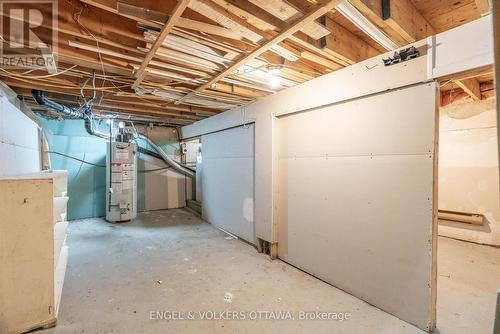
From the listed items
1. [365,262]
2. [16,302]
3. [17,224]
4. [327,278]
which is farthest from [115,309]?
[365,262]

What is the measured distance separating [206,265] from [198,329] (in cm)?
107

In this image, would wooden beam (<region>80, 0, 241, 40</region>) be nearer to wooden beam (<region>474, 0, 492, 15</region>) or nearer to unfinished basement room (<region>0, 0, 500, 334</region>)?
unfinished basement room (<region>0, 0, 500, 334</region>)

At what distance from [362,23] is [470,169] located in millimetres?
3422

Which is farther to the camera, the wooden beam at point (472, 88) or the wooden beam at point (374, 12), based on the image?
the wooden beam at point (472, 88)

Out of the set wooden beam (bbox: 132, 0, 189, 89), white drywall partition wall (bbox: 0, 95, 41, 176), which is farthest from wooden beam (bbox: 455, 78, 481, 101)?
white drywall partition wall (bbox: 0, 95, 41, 176)


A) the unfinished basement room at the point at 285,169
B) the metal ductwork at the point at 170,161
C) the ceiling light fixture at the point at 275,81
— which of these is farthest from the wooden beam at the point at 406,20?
the metal ductwork at the point at 170,161

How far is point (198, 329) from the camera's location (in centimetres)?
178

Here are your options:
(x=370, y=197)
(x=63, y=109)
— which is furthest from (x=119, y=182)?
(x=370, y=197)

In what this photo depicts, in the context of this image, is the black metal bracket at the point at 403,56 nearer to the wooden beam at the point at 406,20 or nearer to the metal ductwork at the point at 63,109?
the wooden beam at the point at 406,20

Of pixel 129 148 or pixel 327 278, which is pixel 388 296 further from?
pixel 129 148

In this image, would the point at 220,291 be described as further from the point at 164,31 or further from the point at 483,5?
Answer: the point at 483,5

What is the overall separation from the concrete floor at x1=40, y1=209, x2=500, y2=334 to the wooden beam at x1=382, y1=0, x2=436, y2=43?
218cm

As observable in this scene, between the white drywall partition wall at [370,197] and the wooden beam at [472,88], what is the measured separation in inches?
78.0

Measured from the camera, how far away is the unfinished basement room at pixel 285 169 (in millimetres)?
1652
